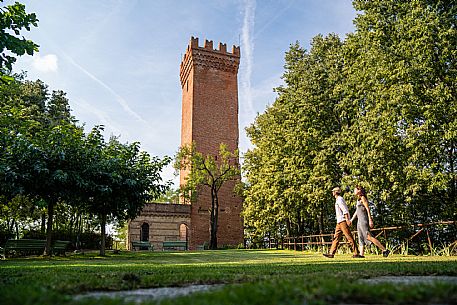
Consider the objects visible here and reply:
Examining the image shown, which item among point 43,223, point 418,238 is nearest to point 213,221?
point 43,223

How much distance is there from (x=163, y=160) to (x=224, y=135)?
22.7 metres

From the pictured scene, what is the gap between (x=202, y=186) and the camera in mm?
39500

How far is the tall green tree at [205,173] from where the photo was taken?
117 ft

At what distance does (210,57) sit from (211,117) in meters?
6.89

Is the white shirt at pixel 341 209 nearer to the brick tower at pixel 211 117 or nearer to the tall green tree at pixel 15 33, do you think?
the tall green tree at pixel 15 33

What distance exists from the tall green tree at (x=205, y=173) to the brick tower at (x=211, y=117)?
7.75ft

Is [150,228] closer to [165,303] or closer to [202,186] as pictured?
[202,186]

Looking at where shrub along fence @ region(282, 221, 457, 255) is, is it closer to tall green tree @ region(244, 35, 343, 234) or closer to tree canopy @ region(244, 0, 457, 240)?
tree canopy @ region(244, 0, 457, 240)

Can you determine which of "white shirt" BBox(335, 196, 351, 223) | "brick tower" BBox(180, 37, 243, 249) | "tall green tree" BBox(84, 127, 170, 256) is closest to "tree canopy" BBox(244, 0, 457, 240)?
"white shirt" BBox(335, 196, 351, 223)

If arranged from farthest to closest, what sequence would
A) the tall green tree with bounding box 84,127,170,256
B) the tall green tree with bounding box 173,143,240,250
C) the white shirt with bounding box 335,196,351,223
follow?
the tall green tree with bounding box 173,143,240,250
the tall green tree with bounding box 84,127,170,256
the white shirt with bounding box 335,196,351,223

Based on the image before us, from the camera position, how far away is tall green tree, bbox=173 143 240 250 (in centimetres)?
3581

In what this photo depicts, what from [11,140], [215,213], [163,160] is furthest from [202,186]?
[11,140]

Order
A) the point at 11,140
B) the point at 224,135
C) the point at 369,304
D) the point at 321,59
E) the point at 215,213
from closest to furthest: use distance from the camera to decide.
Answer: the point at 369,304
the point at 11,140
the point at 321,59
the point at 215,213
the point at 224,135

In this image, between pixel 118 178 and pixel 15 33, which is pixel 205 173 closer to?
pixel 118 178
